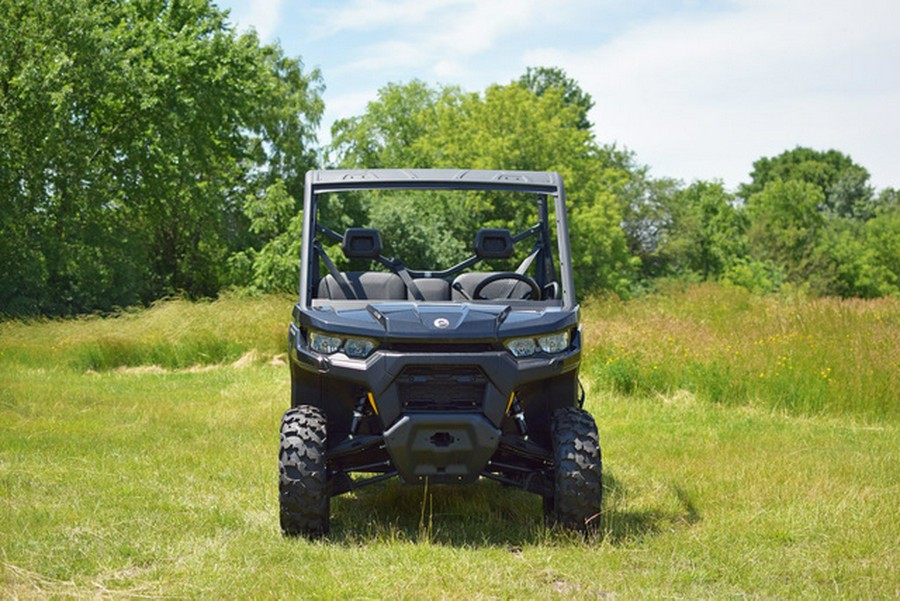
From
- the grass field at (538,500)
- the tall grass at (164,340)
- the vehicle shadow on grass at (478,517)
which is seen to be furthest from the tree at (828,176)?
the vehicle shadow on grass at (478,517)

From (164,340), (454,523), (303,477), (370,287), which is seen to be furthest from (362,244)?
(164,340)

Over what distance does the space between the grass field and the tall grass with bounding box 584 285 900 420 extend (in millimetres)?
28

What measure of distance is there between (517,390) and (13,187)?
2613cm

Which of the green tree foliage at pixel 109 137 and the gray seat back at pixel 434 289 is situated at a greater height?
the green tree foliage at pixel 109 137

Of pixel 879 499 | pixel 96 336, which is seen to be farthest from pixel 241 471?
pixel 96 336

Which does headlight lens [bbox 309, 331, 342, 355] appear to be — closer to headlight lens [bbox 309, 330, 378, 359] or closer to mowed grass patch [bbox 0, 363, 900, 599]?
headlight lens [bbox 309, 330, 378, 359]

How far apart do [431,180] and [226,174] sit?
33756 mm

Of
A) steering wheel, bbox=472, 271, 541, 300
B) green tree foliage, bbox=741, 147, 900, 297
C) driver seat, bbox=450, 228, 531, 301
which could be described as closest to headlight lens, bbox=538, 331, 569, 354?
driver seat, bbox=450, 228, 531, 301

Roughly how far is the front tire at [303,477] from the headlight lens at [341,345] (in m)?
0.38

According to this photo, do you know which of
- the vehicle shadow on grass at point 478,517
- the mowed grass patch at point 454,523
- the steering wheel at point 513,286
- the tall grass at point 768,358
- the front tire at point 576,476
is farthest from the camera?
the tall grass at point 768,358

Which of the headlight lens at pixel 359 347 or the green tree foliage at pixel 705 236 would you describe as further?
the green tree foliage at pixel 705 236

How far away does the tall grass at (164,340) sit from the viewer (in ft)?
57.2

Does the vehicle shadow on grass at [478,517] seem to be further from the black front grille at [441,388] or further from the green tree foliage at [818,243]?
the green tree foliage at [818,243]

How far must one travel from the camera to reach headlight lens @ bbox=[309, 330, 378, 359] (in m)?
5.55
